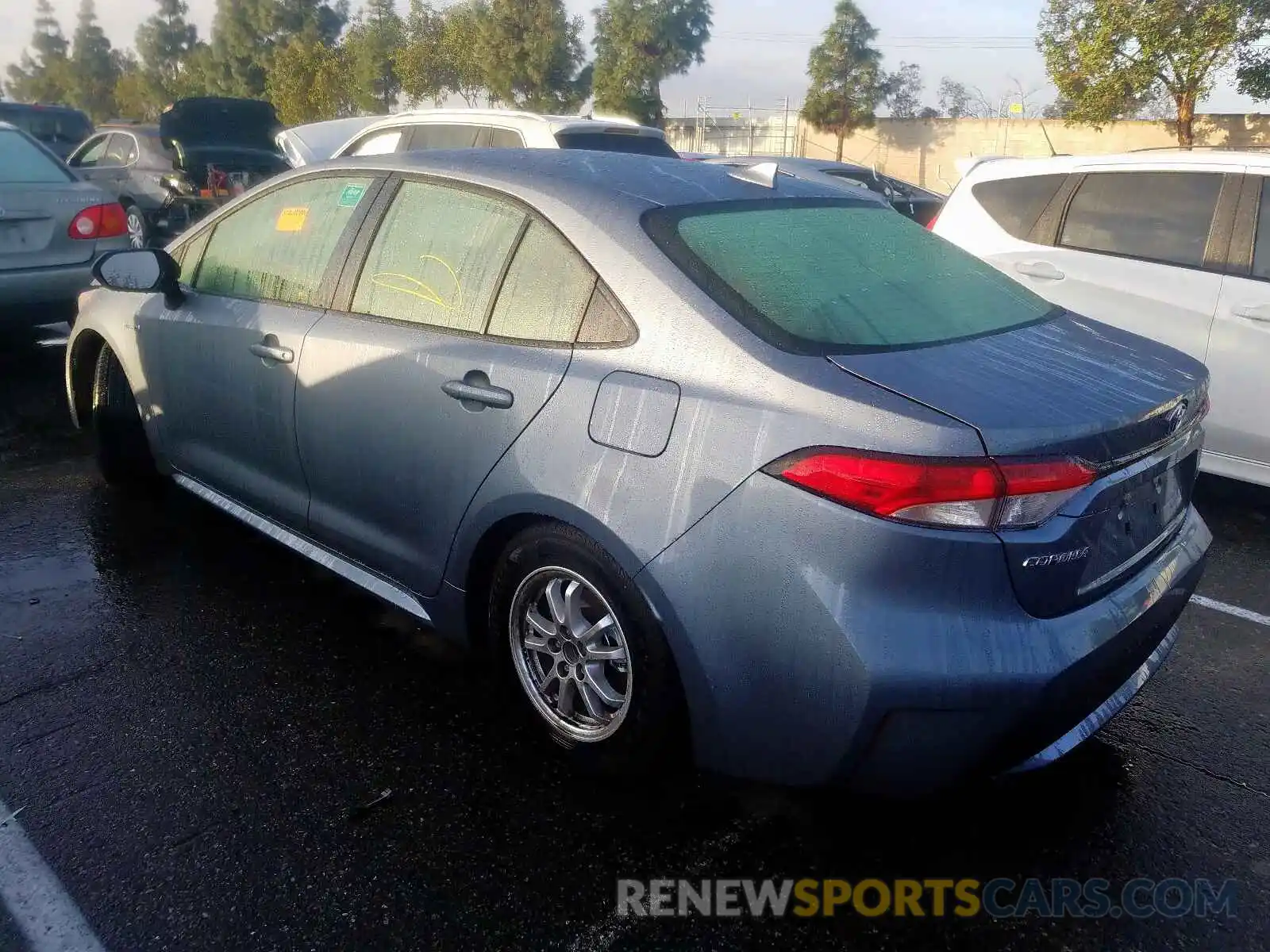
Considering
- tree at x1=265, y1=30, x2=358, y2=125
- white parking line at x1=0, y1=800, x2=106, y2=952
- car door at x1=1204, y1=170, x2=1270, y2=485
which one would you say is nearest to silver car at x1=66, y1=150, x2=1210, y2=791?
white parking line at x1=0, y1=800, x2=106, y2=952

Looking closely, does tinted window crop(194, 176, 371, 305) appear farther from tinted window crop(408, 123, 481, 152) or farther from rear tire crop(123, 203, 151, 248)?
rear tire crop(123, 203, 151, 248)

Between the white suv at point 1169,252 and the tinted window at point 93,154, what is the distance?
11.7 meters

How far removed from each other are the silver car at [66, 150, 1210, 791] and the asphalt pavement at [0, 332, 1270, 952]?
0.87ft

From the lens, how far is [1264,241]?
4.76m

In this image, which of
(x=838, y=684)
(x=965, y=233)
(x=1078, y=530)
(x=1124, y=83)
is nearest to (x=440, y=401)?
(x=838, y=684)

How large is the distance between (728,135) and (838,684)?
41.2 meters

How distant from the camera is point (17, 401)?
6.37 metres

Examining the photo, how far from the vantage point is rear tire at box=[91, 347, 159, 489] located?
445 centimetres

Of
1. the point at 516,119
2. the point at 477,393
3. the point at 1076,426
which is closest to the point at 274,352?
the point at 477,393

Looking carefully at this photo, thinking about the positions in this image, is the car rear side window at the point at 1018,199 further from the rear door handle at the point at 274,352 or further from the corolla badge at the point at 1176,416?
the rear door handle at the point at 274,352

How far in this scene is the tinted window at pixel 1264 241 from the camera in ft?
15.5

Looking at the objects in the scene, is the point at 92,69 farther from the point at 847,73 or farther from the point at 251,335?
the point at 251,335

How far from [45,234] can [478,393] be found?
208 inches

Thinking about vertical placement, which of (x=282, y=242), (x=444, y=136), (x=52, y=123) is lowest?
(x=282, y=242)
